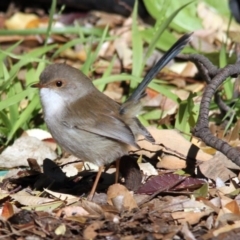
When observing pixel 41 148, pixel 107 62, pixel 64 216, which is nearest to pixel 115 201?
pixel 64 216

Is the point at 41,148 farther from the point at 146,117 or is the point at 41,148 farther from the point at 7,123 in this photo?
the point at 146,117

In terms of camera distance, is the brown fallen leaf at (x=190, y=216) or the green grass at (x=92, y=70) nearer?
the brown fallen leaf at (x=190, y=216)

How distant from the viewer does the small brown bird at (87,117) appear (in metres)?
4.66

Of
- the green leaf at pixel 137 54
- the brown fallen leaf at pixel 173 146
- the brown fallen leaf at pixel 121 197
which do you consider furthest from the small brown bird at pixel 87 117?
the green leaf at pixel 137 54

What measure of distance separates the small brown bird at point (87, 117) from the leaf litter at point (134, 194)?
9.8 inches

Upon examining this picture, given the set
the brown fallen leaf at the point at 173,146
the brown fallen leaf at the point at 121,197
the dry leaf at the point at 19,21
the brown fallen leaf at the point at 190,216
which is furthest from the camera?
the dry leaf at the point at 19,21

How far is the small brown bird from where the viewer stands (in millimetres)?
4660

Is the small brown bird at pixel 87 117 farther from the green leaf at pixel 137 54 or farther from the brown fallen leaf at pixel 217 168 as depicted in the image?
the green leaf at pixel 137 54

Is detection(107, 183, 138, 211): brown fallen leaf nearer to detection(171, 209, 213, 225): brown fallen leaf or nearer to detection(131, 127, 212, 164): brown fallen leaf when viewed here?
detection(171, 209, 213, 225): brown fallen leaf

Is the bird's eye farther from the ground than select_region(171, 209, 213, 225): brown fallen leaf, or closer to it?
farther from the ground

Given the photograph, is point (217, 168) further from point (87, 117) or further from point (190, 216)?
point (87, 117)

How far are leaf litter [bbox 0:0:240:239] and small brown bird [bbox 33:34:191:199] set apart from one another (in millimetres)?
250

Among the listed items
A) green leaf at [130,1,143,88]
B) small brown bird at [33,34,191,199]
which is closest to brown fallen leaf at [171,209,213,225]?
small brown bird at [33,34,191,199]

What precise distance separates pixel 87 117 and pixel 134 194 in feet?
Answer: 1.86
